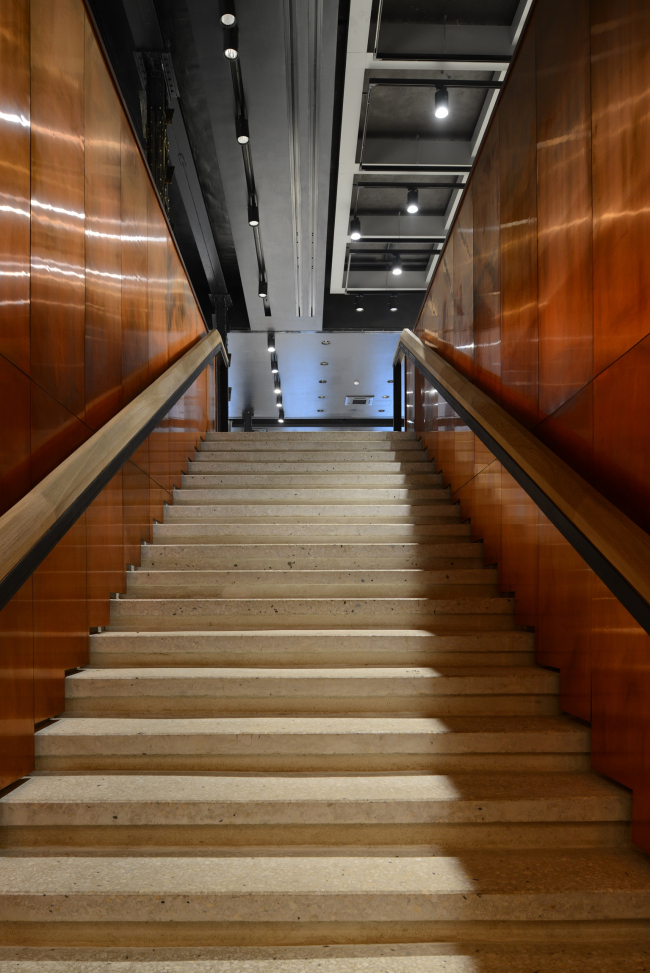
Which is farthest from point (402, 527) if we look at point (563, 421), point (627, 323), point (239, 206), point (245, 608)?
point (239, 206)

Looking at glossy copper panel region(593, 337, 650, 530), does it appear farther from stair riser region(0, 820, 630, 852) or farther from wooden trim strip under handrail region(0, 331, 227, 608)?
wooden trim strip under handrail region(0, 331, 227, 608)

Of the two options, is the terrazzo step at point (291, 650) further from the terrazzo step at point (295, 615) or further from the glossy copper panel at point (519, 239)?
the glossy copper panel at point (519, 239)

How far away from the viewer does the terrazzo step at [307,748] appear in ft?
7.53

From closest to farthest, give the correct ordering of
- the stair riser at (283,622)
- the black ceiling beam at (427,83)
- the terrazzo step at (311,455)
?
1. the stair riser at (283,622)
2. the terrazzo step at (311,455)
3. the black ceiling beam at (427,83)

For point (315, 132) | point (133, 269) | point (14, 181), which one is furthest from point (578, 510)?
point (315, 132)

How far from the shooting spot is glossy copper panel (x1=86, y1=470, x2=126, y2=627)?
292cm

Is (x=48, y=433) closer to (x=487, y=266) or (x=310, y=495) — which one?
(x=310, y=495)

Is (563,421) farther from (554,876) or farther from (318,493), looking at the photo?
(318,493)

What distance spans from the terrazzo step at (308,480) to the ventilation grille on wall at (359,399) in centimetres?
1209

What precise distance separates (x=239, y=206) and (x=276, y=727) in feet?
21.3

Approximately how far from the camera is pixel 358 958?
1655 mm

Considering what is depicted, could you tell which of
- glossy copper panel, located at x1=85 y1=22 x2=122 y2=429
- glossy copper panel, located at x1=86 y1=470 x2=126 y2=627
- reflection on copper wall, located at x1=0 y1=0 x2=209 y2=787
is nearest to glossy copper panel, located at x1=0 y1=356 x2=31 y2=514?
reflection on copper wall, located at x1=0 y1=0 x2=209 y2=787

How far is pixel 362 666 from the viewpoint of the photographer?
2.84 metres

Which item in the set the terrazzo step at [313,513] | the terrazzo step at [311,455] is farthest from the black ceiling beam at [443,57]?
the terrazzo step at [313,513]
